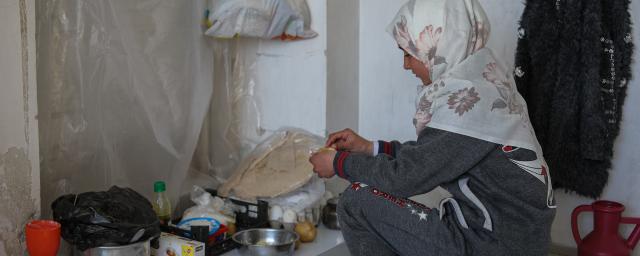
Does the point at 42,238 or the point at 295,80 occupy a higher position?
the point at 295,80

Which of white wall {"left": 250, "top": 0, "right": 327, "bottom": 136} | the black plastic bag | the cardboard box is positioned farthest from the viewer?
white wall {"left": 250, "top": 0, "right": 327, "bottom": 136}

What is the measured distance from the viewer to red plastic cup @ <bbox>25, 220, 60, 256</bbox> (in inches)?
62.1

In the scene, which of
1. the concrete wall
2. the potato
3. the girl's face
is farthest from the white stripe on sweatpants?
the concrete wall

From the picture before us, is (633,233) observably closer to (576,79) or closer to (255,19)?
(576,79)

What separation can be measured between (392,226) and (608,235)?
886mm

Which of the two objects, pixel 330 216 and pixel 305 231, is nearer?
pixel 305 231

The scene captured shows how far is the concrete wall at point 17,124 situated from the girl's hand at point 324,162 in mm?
727

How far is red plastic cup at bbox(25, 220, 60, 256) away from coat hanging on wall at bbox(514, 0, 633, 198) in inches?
60.8

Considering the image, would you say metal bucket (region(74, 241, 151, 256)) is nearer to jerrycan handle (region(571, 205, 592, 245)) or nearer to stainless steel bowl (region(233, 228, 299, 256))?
stainless steel bowl (region(233, 228, 299, 256))

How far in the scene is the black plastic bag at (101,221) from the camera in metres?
1.66

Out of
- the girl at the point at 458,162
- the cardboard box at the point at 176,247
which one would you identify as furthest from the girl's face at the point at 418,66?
the cardboard box at the point at 176,247

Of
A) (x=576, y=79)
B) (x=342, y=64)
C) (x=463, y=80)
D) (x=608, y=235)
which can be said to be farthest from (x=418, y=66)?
(x=608, y=235)

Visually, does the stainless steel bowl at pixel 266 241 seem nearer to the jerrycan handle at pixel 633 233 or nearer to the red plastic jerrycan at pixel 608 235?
the red plastic jerrycan at pixel 608 235

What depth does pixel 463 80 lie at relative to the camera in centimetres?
157
